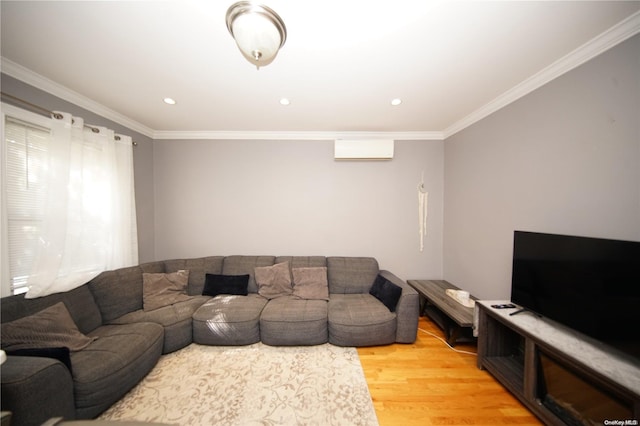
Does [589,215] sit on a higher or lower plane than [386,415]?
higher

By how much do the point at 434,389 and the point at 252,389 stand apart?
1.50 meters

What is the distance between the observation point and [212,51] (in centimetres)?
148

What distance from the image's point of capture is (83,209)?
6.64ft

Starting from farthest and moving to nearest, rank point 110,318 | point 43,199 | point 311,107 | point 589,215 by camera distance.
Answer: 1. point 311,107
2. point 110,318
3. point 43,199
4. point 589,215

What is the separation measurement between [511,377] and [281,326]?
78.7 inches

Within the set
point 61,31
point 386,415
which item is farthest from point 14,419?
point 61,31

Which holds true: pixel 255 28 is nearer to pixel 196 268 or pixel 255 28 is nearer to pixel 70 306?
pixel 70 306

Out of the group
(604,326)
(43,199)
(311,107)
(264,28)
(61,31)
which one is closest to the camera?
(264,28)

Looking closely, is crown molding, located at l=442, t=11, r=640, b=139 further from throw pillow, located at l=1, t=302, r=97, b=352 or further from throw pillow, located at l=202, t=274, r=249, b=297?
throw pillow, located at l=1, t=302, r=97, b=352

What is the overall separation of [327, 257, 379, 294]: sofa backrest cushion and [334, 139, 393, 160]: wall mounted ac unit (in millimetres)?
1481

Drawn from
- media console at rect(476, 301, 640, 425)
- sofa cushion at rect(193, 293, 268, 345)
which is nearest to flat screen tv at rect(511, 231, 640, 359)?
media console at rect(476, 301, 640, 425)

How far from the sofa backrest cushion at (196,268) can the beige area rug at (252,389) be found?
760 millimetres

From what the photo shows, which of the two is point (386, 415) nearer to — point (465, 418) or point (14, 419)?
point (465, 418)

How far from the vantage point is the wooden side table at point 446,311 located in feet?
6.67
